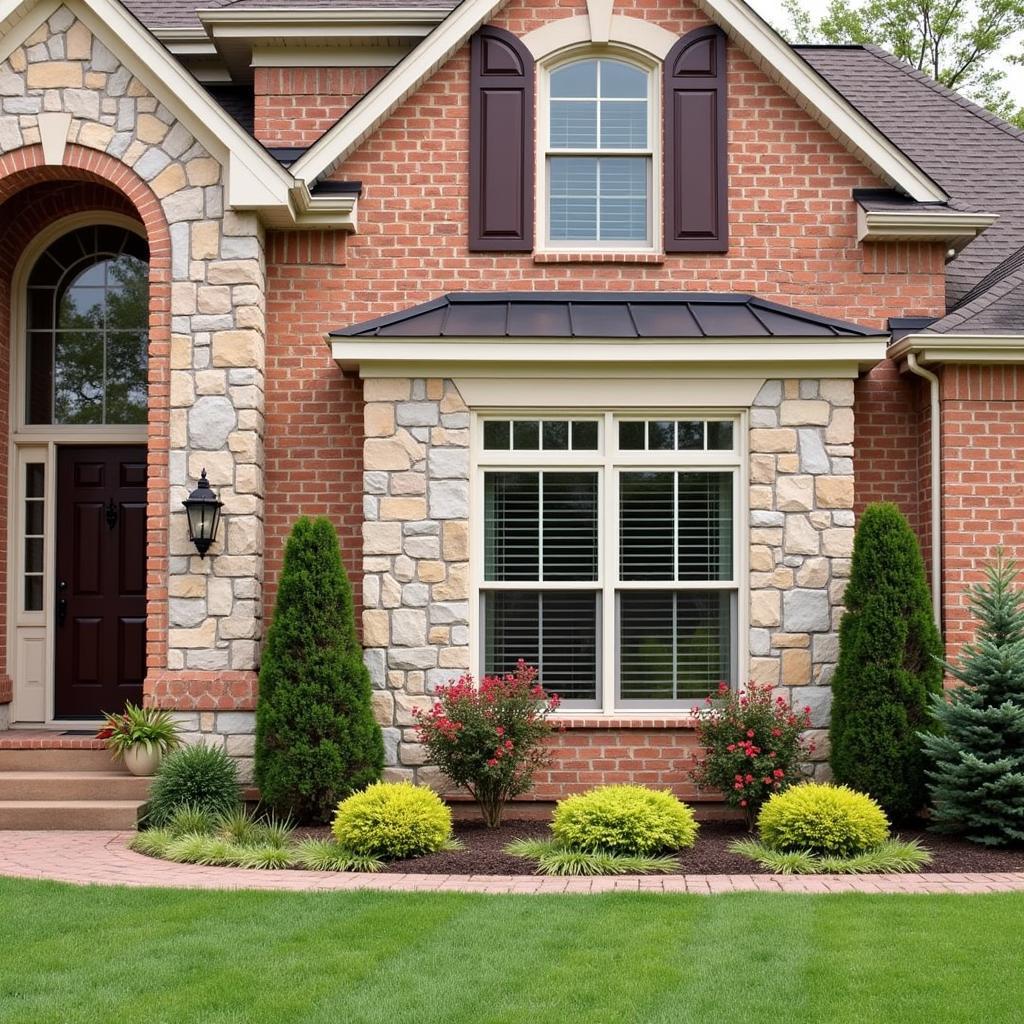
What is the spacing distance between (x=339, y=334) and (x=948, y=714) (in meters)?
5.18

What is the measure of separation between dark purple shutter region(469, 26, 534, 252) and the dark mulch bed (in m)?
4.76

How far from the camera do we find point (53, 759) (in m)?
10.3

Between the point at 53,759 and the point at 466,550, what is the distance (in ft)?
11.8

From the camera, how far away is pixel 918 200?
1075 centimetres

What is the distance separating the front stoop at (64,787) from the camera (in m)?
9.62

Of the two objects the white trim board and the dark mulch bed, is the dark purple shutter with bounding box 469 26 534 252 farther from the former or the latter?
the dark mulch bed

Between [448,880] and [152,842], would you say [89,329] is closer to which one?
[152,842]

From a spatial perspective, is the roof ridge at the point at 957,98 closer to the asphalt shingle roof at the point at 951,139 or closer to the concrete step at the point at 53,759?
the asphalt shingle roof at the point at 951,139

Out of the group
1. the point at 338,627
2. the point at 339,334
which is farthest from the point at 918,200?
the point at 338,627

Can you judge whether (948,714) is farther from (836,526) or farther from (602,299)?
(602,299)

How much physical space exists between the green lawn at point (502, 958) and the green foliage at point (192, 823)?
1.65m

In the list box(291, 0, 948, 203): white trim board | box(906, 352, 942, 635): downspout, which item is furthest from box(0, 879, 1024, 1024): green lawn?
box(291, 0, 948, 203): white trim board

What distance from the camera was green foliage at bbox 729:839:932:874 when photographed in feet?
26.9

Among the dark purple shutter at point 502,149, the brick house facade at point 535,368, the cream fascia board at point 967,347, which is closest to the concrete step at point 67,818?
the brick house facade at point 535,368
